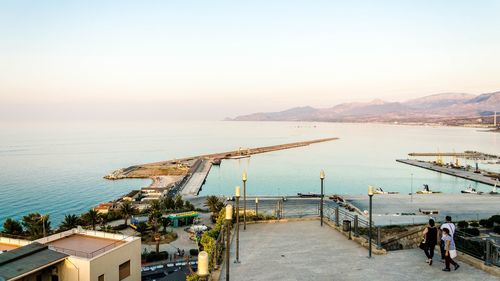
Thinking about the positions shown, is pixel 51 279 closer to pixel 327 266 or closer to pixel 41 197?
pixel 327 266

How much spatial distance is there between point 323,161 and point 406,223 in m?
71.9

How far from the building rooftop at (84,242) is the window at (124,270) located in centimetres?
85

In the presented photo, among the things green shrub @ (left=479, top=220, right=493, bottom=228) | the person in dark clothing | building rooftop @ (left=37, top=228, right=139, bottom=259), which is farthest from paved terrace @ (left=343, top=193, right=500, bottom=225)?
the person in dark clothing

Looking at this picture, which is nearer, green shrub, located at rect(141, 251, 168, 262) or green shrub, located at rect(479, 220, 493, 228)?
green shrub, located at rect(141, 251, 168, 262)

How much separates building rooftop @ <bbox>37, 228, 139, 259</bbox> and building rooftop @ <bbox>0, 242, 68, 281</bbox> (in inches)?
29.4

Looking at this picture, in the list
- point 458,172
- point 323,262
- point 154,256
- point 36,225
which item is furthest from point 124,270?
point 458,172

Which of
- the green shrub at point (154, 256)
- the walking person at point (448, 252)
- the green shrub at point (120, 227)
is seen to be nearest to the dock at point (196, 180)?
the green shrub at point (120, 227)

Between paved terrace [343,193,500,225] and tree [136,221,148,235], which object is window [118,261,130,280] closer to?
tree [136,221,148,235]

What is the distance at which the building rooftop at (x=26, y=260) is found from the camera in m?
12.5

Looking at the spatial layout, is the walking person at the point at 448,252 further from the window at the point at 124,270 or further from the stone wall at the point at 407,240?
the window at the point at 124,270

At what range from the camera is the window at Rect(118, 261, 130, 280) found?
1545 centimetres

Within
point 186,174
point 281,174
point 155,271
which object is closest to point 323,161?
point 281,174

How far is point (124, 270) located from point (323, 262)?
992cm

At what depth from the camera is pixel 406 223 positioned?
99.0 ft
